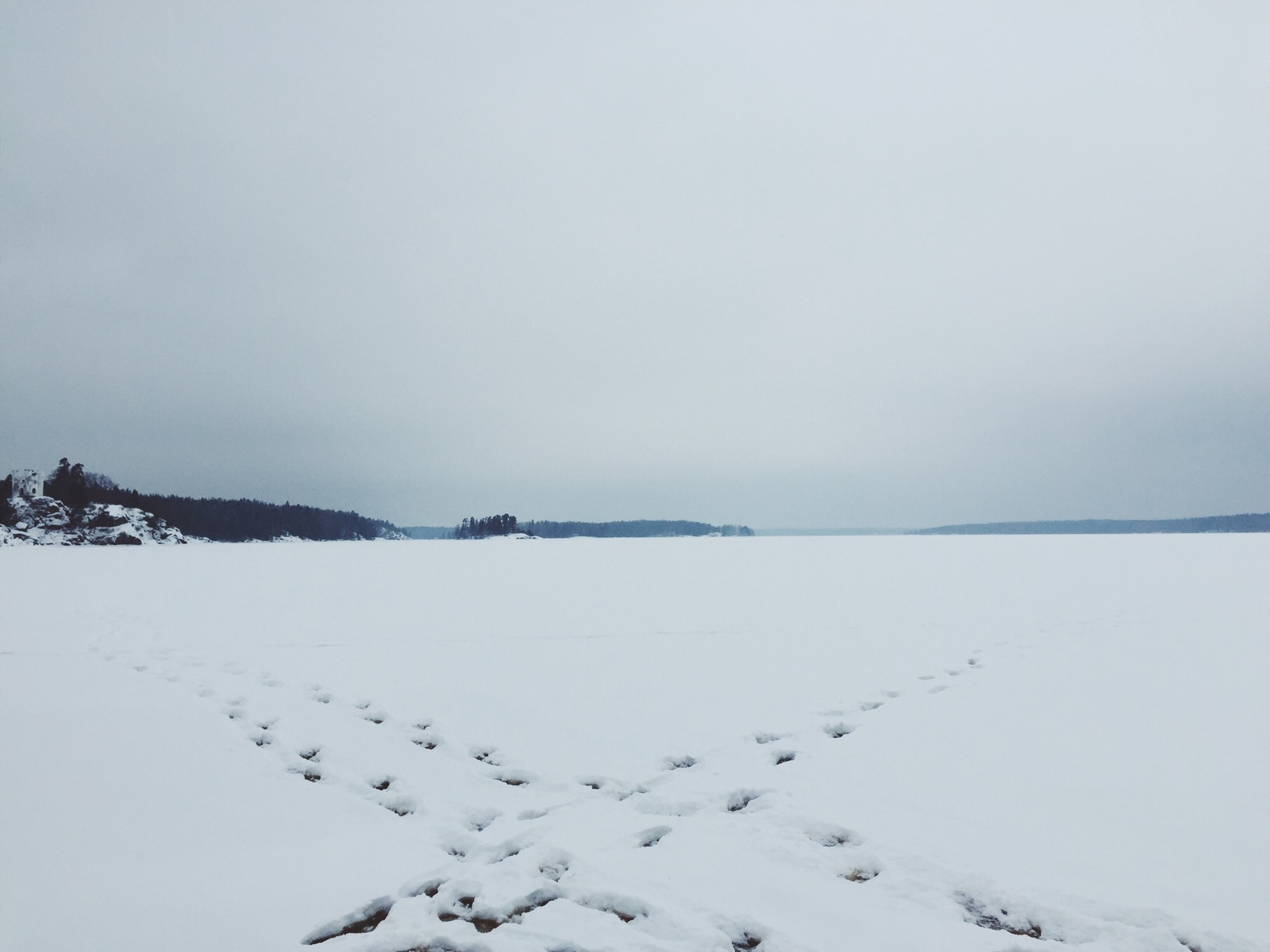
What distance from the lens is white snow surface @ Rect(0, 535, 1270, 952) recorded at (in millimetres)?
2656

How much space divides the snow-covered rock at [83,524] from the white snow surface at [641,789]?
8803 cm

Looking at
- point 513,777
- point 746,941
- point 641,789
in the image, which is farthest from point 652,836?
point 513,777

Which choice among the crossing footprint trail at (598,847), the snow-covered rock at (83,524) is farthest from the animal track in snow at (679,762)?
the snow-covered rock at (83,524)

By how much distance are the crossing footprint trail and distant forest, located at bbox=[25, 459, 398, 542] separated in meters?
102

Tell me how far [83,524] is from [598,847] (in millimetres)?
102483

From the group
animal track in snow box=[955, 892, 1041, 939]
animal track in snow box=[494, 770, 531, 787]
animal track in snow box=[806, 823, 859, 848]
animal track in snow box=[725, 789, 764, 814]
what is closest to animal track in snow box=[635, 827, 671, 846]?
animal track in snow box=[725, 789, 764, 814]

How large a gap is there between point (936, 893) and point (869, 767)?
143cm

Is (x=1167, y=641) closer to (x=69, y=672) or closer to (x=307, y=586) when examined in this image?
(x=69, y=672)

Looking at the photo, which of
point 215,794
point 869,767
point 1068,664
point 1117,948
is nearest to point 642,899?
point 1117,948

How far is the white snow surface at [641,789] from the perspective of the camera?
266 cm

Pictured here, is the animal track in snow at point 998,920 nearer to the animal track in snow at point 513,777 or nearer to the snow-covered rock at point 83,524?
the animal track in snow at point 513,777

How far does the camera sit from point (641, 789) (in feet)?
13.1

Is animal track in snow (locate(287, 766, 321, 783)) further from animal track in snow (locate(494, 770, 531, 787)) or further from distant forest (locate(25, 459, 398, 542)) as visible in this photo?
distant forest (locate(25, 459, 398, 542))

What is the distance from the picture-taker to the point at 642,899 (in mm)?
2777
